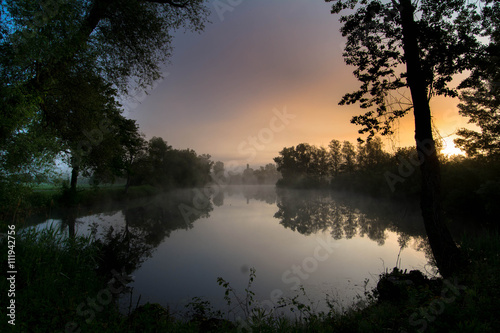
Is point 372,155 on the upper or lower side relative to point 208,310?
upper

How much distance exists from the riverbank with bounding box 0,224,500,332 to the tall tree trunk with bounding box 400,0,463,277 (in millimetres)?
705

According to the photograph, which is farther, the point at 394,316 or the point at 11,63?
the point at 11,63

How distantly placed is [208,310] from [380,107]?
8851 mm

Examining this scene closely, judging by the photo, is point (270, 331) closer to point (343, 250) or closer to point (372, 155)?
point (343, 250)

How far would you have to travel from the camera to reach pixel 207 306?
604 cm

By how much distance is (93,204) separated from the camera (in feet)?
84.7

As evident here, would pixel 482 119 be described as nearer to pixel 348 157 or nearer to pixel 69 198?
pixel 69 198

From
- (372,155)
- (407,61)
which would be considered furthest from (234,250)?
(372,155)

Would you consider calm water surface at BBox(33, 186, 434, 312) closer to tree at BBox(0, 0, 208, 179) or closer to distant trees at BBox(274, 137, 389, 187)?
tree at BBox(0, 0, 208, 179)

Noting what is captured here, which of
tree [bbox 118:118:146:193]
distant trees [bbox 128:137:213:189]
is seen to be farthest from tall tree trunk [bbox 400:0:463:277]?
distant trees [bbox 128:137:213:189]

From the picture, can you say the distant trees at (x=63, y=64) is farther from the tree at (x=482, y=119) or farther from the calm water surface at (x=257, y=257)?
the tree at (x=482, y=119)

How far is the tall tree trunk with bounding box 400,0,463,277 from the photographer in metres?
6.46

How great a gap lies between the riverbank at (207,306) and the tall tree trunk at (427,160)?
70 centimetres

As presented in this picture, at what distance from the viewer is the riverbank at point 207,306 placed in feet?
11.6
